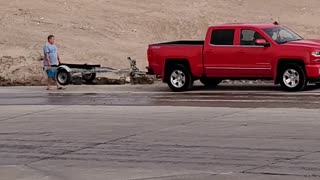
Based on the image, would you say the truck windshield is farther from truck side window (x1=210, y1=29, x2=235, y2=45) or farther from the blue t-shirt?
the blue t-shirt

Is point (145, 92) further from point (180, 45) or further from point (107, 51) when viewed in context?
point (107, 51)

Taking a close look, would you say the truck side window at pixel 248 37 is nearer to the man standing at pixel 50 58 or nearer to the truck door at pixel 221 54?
the truck door at pixel 221 54

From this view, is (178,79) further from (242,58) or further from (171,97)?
(242,58)

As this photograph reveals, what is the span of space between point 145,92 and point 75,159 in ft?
33.7

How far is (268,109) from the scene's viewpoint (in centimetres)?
1623

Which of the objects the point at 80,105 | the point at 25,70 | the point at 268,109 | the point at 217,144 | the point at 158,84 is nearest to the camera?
the point at 217,144

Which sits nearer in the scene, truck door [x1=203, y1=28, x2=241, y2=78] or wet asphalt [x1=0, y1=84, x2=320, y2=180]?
wet asphalt [x1=0, y1=84, x2=320, y2=180]

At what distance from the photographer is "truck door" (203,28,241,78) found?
805 inches

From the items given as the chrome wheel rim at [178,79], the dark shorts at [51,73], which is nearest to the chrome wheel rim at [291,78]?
the chrome wheel rim at [178,79]

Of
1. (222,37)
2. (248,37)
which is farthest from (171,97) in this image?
(248,37)

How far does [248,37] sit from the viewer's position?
20.4 metres

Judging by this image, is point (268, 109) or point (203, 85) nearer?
point (268, 109)

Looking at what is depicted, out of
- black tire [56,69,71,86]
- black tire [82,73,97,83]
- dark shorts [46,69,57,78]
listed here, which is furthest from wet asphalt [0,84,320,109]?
black tire [82,73,97,83]

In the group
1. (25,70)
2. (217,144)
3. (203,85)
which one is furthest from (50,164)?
(25,70)
